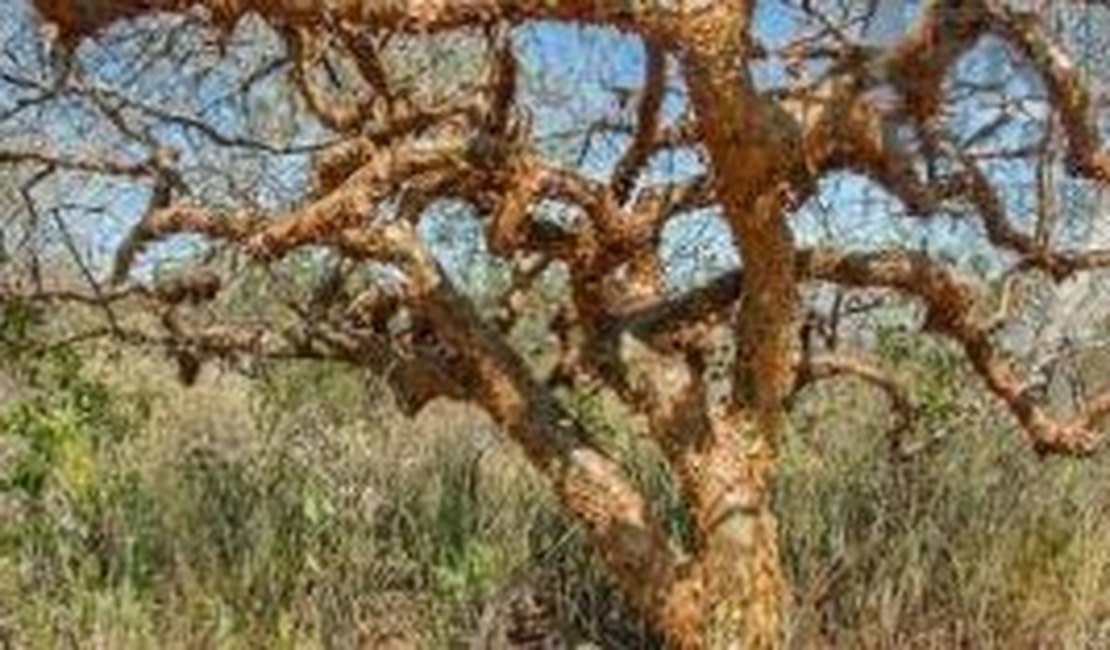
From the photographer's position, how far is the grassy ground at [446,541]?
19.5 feet

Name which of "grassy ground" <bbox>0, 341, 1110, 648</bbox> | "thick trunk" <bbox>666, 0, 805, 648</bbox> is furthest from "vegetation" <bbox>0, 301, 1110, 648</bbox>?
"thick trunk" <bbox>666, 0, 805, 648</bbox>

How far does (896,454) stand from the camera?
6.84m

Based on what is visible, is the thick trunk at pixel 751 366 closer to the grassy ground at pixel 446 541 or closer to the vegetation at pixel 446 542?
the grassy ground at pixel 446 541

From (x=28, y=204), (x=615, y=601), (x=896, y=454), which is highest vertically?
(x=28, y=204)

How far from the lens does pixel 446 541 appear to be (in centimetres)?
675

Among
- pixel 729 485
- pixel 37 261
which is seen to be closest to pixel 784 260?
pixel 729 485

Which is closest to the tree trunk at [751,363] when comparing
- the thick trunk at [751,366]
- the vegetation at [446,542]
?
the thick trunk at [751,366]

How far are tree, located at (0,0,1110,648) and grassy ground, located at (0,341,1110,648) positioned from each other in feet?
1.34

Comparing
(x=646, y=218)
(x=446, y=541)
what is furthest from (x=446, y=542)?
(x=646, y=218)

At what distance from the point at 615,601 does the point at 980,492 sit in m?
1.32

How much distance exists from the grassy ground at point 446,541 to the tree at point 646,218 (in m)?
0.41

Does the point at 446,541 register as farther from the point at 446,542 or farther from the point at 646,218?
the point at 646,218

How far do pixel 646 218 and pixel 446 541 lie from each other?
1507 millimetres

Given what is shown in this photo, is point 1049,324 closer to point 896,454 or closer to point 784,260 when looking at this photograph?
point 896,454
